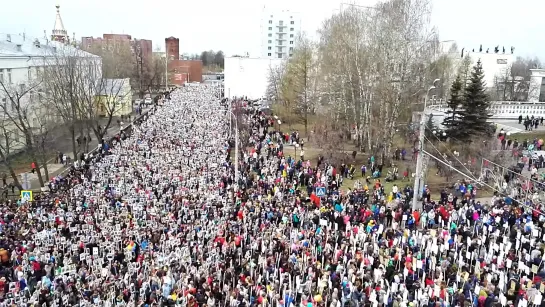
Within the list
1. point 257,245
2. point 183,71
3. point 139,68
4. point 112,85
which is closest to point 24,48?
point 112,85

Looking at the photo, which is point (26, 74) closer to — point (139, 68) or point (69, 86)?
point (69, 86)

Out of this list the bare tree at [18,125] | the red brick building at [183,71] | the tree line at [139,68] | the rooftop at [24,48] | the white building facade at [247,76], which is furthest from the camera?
the red brick building at [183,71]

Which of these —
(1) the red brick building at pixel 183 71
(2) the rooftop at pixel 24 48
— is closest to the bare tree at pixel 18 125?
(2) the rooftop at pixel 24 48

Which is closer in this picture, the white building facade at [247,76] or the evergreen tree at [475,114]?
the evergreen tree at [475,114]

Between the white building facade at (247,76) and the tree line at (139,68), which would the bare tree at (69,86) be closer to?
the white building facade at (247,76)

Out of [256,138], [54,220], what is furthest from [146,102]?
[54,220]

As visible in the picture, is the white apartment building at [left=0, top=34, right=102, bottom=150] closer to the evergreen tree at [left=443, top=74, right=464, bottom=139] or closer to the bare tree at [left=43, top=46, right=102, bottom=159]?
the bare tree at [left=43, top=46, right=102, bottom=159]

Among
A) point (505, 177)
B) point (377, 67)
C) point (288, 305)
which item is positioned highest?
point (377, 67)

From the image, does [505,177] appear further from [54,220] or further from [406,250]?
[54,220]
